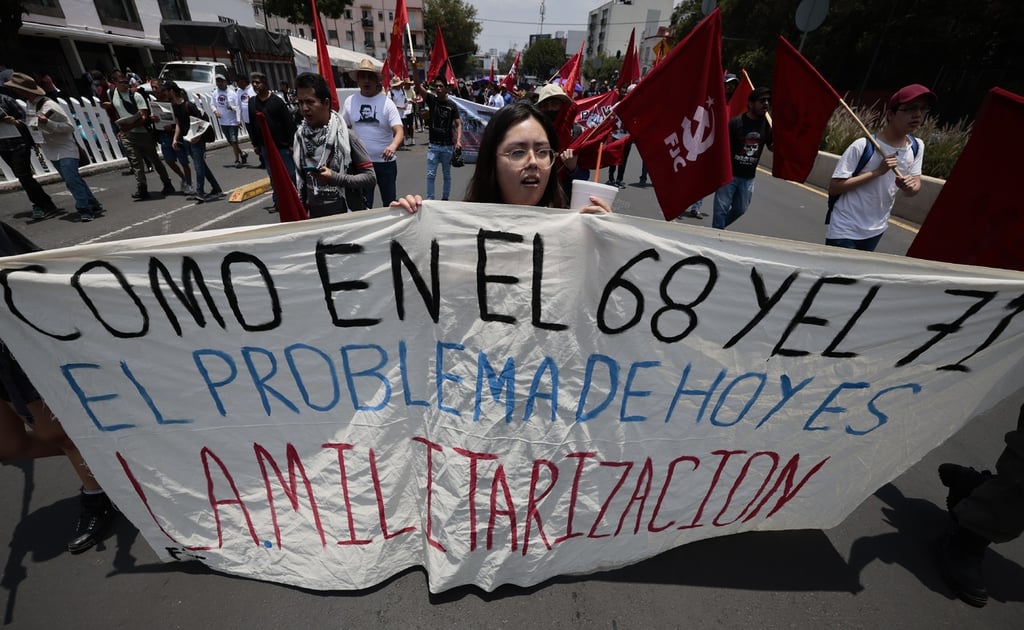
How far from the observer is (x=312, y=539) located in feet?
5.92

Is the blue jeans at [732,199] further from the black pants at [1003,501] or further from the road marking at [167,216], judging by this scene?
the road marking at [167,216]

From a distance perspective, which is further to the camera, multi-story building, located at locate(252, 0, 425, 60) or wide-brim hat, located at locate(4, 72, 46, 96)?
multi-story building, located at locate(252, 0, 425, 60)

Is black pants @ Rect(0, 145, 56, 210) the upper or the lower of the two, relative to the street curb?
upper

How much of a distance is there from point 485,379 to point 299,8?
34.1m

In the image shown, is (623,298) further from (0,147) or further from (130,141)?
(130,141)

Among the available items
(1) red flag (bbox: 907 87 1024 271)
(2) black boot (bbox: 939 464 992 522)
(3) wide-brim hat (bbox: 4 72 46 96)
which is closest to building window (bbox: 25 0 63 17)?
(3) wide-brim hat (bbox: 4 72 46 96)

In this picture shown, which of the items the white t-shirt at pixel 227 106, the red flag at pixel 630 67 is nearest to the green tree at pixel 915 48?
the red flag at pixel 630 67

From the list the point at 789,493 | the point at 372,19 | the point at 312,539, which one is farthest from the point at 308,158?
the point at 372,19

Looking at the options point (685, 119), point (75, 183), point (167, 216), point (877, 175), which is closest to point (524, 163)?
point (685, 119)

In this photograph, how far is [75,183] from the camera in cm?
567

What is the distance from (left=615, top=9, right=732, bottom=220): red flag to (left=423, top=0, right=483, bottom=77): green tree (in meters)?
67.3

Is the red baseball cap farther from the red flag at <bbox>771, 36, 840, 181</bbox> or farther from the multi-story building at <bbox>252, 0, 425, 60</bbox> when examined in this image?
the multi-story building at <bbox>252, 0, 425, 60</bbox>

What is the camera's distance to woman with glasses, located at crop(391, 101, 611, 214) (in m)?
1.89

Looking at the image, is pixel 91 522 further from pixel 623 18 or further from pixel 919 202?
pixel 623 18
